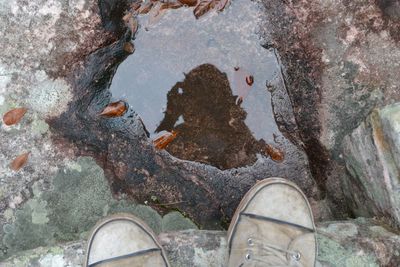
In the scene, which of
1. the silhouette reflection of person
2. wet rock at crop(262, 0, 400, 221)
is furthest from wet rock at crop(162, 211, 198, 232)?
wet rock at crop(262, 0, 400, 221)

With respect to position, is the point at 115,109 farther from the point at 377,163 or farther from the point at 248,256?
the point at 377,163

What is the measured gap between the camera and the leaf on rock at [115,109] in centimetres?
219

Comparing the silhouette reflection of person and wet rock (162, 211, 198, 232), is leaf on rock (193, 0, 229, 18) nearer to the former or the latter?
the silhouette reflection of person

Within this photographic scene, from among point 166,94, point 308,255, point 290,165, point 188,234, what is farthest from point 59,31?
point 308,255

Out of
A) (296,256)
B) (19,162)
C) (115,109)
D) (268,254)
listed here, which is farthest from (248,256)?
(19,162)

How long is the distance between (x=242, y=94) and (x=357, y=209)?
2.36ft

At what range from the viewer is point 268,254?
2076 mm

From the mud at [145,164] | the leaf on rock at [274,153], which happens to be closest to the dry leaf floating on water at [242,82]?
the mud at [145,164]

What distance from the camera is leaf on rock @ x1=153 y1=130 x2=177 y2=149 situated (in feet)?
7.36

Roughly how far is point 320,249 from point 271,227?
8.8 inches

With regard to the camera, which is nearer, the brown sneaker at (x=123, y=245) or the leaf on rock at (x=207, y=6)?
the brown sneaker at (x=123, y=245)

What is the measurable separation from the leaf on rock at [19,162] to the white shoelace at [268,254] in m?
1.02

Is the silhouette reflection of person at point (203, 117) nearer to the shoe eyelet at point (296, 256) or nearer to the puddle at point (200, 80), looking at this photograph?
the puddle at point (200, 80)

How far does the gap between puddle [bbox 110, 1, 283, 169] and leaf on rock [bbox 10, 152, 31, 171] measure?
0.47 m
